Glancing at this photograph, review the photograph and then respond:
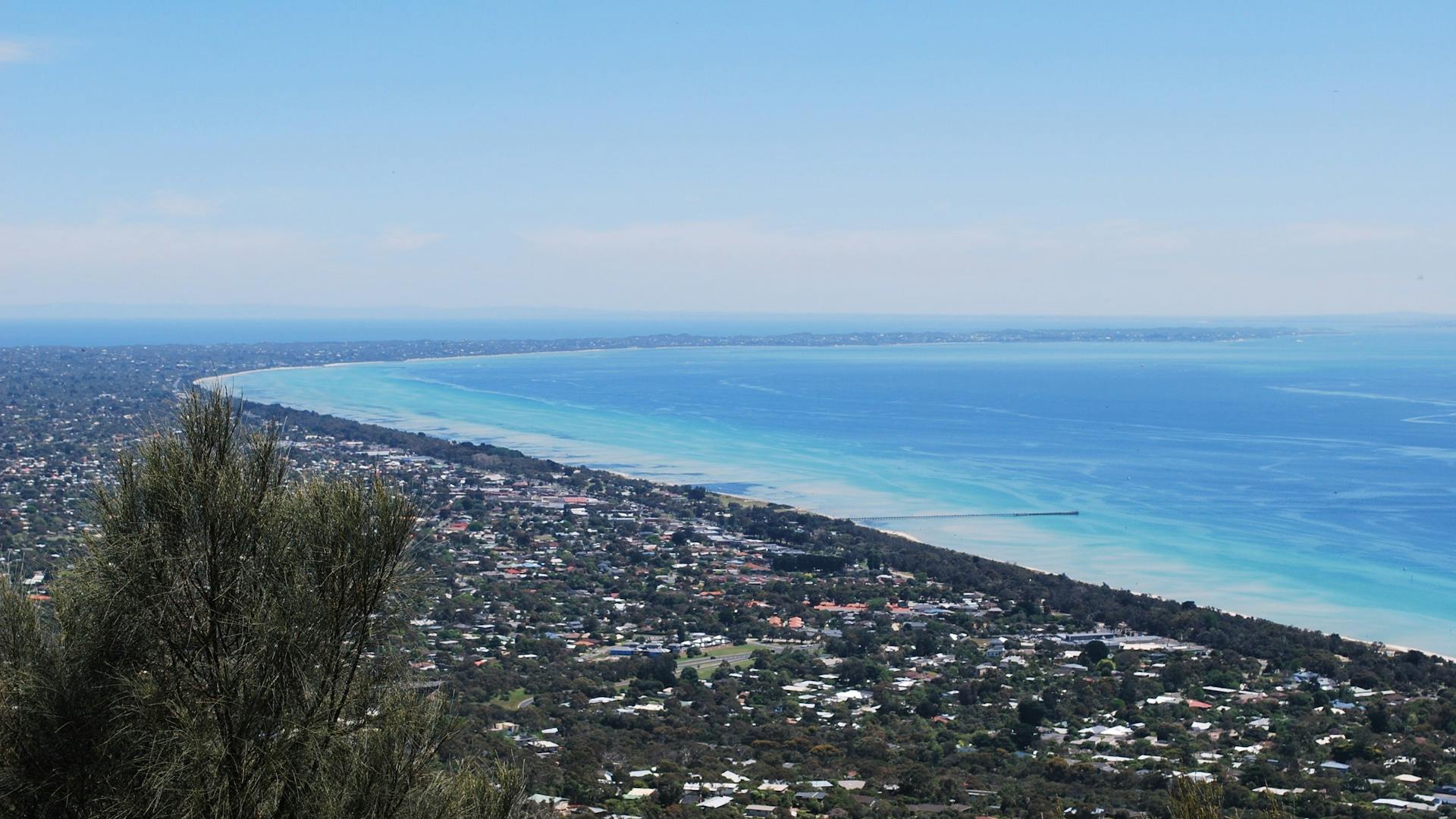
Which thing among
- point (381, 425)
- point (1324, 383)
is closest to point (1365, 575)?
point (381, 425)

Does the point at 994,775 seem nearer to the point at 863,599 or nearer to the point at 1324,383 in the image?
the point at 863,599

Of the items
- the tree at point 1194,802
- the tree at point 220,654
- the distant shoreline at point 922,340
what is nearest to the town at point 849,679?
the tree at point 220,654

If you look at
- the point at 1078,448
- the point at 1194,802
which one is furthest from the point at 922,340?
the point at 1194,802

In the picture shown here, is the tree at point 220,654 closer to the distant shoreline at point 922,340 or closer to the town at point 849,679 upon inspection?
the town at point 849,679

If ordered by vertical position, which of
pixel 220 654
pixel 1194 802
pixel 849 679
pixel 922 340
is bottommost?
pixel 849 679

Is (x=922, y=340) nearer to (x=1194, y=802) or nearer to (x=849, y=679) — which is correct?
(x=849, y=679)

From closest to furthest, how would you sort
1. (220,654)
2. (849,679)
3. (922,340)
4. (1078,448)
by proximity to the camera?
(220,654) → (849,679) → (1078,448) → (922,340)

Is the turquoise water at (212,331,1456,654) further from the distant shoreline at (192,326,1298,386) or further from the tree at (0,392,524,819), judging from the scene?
the distant shoreline at (192,326,1298,386)
